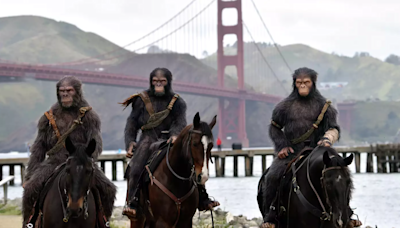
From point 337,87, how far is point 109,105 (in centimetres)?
7203

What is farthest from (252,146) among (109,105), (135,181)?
(135,181)

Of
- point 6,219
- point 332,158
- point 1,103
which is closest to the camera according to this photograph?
point 332,158

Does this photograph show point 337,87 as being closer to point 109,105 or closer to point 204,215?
point 109,105

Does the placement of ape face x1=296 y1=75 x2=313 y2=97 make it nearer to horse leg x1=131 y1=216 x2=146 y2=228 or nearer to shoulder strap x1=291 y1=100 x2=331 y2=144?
shoulder strap x1=291 y1=100 x2=331 y2=144

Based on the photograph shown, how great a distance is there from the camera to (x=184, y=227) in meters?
8.19

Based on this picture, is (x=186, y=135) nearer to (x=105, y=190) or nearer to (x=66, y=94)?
(x=105, y=190)

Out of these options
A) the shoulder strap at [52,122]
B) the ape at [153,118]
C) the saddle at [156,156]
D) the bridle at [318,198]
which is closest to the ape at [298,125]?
the bridle at [318,198]

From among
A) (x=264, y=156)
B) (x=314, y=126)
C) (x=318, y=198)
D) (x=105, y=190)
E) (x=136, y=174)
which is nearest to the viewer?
(x=318, y=198)

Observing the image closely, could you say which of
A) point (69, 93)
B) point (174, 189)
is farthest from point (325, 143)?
point (69, 93)

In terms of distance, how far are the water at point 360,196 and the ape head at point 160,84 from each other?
9629 millimetres

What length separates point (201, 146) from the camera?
7.36 metres

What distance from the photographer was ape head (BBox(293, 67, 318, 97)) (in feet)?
26.9

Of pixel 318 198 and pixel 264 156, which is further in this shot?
pixel 264 156

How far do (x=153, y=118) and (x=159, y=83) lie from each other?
1.50 ft
